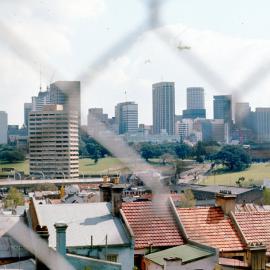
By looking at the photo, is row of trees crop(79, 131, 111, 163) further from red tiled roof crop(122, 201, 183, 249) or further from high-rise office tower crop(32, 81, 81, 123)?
red tiled roof crop(122, 201, 183, 249)

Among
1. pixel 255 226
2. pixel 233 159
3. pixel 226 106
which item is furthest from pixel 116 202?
pixel 233 159

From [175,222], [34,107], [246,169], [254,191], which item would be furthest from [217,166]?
[34,107]

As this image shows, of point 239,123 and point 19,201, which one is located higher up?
point 239,123

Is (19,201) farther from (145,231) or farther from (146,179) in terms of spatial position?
(146,179)

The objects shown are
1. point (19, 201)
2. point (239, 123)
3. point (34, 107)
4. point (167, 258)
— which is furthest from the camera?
point (19, 201)

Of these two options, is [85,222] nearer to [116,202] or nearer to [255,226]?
[116,202]

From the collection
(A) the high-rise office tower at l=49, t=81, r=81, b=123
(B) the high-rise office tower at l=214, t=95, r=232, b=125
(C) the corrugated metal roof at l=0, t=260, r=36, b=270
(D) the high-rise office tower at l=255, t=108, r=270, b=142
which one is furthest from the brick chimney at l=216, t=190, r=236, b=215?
(A) the high-rise office tower at l=49, t=81, r=81, b=123
